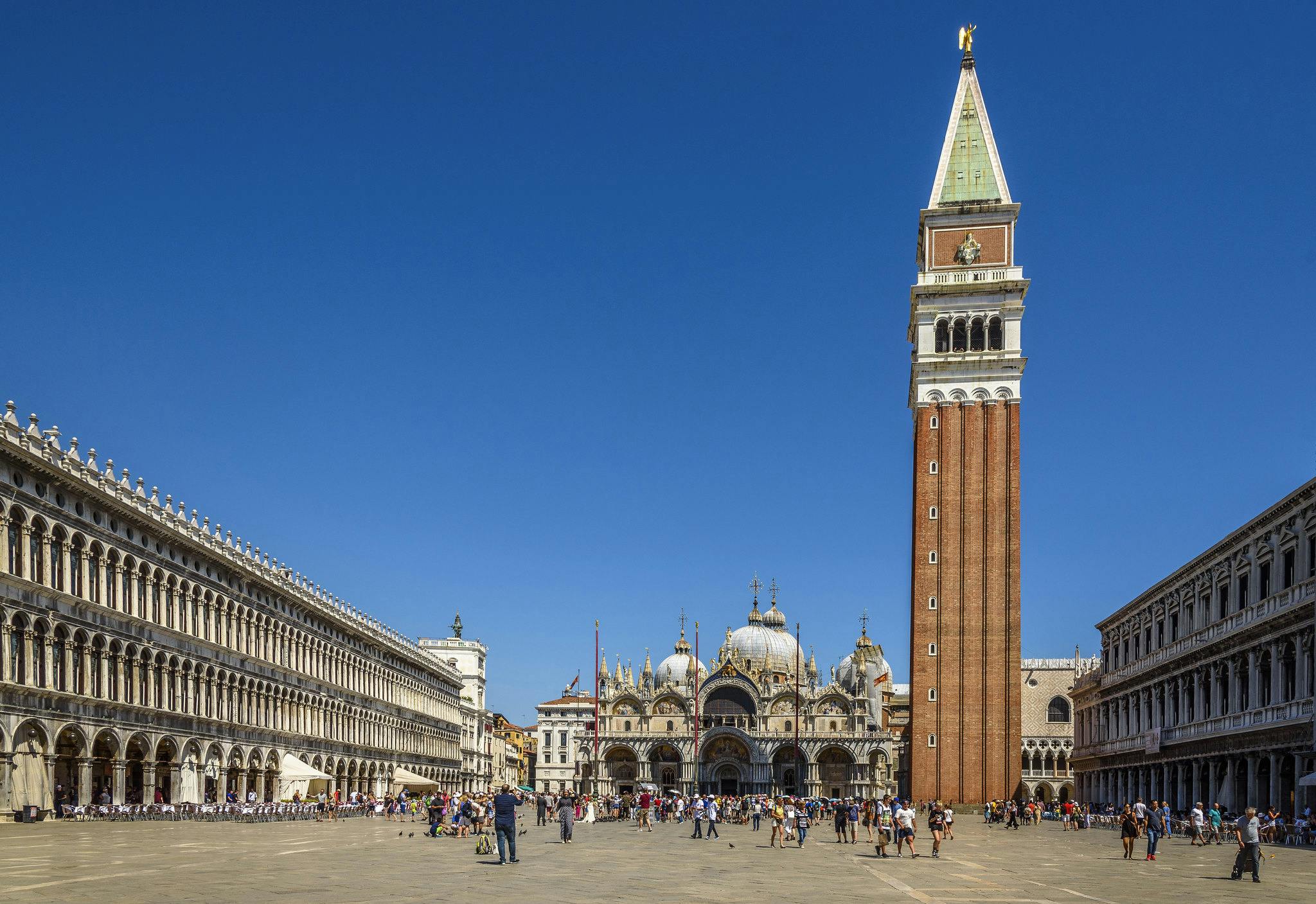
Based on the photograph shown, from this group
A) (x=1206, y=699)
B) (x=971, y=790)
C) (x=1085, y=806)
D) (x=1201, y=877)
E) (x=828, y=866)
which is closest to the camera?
(x=1201, y=877)

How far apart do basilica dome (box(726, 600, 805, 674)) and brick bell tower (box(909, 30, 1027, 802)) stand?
162ft

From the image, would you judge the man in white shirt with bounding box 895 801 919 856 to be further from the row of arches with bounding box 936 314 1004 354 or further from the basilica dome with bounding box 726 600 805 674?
the basilica dome with bounding box 726 600 805 674

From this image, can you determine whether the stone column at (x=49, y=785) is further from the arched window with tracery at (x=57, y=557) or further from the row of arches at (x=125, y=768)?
the arched window with tracery at (x=57, y=557)

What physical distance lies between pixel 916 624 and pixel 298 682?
112 ft

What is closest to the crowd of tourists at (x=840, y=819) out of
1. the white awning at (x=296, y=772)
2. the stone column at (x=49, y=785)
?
the white awning at (x=296, y=772)

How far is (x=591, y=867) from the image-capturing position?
92.0 feet

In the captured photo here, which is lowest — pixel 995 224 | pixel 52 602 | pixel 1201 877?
pixel 1201 877

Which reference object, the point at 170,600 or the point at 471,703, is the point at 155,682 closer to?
the point at 170,600

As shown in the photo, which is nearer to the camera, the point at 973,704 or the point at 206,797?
the point at 206,797

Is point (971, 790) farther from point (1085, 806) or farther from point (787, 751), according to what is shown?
point (787, 751)

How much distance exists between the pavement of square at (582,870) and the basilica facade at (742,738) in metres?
71.5

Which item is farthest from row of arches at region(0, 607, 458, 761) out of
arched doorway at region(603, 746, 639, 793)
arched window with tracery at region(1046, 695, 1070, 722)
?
arched window with tracery at region(1046, 695, 1070, 722)

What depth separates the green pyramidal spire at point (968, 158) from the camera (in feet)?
277

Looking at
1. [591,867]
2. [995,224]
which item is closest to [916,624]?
[995,224]
